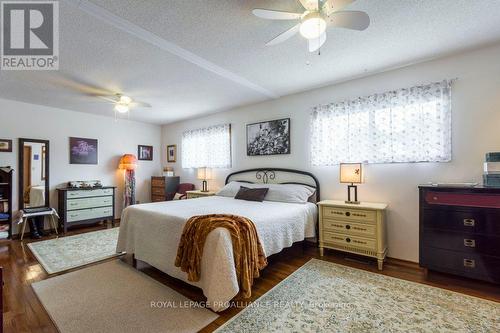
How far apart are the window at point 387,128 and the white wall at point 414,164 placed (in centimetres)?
11

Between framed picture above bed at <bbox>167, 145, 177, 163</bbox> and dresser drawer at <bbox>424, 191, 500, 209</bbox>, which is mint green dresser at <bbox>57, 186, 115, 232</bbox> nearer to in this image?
framed picture above bed at <bbox>167, 145, 177, 163</bbox>

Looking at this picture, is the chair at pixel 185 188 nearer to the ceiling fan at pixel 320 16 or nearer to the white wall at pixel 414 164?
the white wall at pixel 414 164

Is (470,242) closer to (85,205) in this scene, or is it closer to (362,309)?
(362,309)

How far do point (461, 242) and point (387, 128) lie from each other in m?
1.52

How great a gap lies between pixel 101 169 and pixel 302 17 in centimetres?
550

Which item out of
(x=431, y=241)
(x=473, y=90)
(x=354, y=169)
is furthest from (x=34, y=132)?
(x=473, y=90)

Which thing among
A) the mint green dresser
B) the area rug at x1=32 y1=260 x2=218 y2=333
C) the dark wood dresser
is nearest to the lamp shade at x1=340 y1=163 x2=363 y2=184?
the area rug at x1=32 y1=260 x2=218 y2=333

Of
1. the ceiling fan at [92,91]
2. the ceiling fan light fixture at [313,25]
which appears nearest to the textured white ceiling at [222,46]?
the ceiling fan at [92,91]

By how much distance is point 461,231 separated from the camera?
2.35 m

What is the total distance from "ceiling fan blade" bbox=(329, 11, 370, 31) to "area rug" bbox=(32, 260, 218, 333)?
8.49 feet

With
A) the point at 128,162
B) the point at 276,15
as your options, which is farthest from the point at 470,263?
the point at 128,162

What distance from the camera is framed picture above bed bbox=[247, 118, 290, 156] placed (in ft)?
13.5

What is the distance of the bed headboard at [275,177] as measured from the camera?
150 inches

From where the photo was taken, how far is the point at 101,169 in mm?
5402
